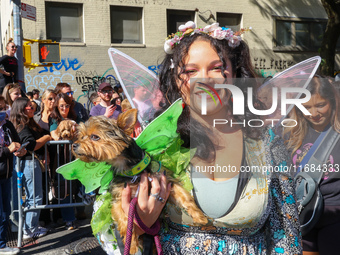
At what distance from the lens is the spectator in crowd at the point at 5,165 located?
14.3 feet

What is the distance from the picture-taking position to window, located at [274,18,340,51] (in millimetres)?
16656

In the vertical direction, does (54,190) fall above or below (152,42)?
below

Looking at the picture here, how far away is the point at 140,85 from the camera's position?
180 centimetres

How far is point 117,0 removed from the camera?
14.1 meters

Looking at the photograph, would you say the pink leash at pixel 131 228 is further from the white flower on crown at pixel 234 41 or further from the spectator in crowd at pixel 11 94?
the spectator in crowd at pixel 11 94

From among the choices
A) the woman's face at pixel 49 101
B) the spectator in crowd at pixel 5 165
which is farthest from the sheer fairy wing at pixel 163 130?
the woman's face at pixel 49 101

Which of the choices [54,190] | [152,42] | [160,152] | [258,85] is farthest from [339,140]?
[152,42]

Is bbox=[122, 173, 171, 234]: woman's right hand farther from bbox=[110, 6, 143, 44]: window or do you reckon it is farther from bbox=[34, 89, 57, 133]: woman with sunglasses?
bbox=[110, 6, 143, 44]: window

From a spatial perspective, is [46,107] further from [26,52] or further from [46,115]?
[26,52]

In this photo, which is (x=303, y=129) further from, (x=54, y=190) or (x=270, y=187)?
(x=54, y=190)

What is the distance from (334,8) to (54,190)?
11.3 m

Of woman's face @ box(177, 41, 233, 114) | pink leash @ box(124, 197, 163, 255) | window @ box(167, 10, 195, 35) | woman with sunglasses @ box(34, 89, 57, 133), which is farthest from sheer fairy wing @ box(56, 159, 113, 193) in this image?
window @ box(167, 10, 195, 35)

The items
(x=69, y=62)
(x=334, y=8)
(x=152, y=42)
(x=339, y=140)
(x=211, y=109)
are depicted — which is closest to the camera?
(x=211, y=109)

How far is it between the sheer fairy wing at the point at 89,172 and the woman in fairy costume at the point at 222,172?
0.23 m
